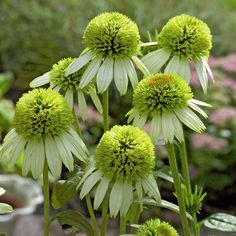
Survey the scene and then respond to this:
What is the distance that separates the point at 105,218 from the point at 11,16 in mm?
2417

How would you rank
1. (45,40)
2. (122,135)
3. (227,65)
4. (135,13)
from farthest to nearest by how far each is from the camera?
(45,40) < (135,13) < (227,65) < (122,135)

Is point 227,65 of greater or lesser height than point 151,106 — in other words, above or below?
below

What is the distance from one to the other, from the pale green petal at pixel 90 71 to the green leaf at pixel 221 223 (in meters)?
0.19

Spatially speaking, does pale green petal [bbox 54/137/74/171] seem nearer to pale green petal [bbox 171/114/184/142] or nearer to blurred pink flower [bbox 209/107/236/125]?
pale green petal [bbox 171/114/184/142]

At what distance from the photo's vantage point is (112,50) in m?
0.66

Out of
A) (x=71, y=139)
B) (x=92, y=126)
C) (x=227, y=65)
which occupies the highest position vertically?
(x=71, y=139)

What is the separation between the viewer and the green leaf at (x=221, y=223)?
651mm

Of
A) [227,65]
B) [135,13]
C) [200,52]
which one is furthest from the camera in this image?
[135,13]

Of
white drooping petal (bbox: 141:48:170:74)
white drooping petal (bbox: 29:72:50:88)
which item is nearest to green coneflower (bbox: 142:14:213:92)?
white drooping petal (bbox: 141:48:170:74)

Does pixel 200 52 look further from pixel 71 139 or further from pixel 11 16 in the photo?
pixel 11 16

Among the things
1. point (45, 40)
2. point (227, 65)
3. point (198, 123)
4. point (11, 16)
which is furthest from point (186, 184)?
point (11, 16)

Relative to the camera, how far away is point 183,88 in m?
0.62

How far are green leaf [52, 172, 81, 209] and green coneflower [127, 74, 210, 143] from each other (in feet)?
0.28

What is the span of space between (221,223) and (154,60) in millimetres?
184
